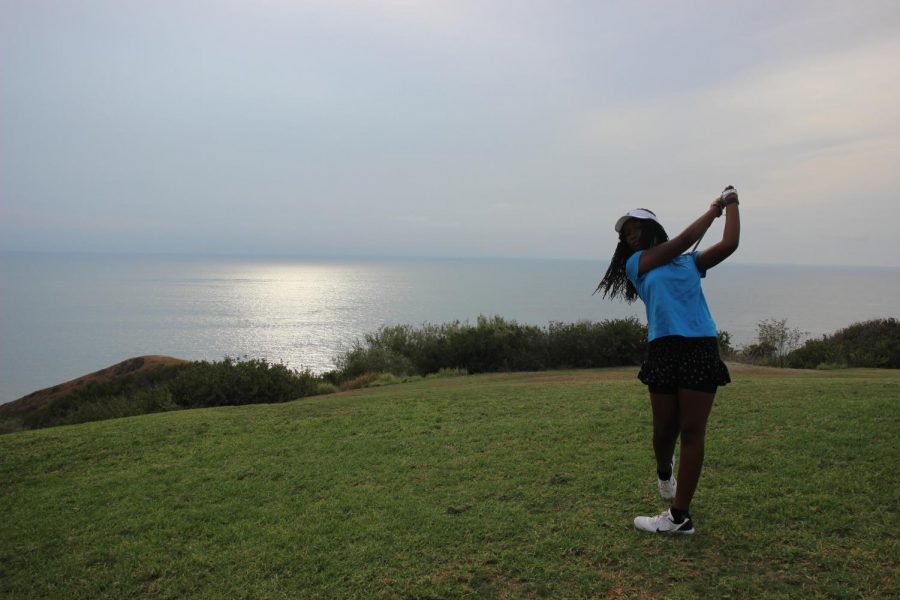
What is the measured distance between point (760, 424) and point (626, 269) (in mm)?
3461

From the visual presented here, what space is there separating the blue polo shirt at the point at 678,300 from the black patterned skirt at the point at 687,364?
6 centimetres

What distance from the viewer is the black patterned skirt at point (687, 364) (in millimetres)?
3650

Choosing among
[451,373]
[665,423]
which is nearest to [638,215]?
[665,423]

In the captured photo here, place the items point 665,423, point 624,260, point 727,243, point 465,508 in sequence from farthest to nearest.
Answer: point 465,508 → point 624,260 → point 665,423 → point 727,243

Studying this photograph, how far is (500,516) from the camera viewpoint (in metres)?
4.42

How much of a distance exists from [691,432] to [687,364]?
44 cm

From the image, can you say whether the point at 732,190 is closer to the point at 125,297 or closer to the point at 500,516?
the point at 500,516

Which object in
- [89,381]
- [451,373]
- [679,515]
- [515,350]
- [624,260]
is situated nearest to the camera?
[679,515]

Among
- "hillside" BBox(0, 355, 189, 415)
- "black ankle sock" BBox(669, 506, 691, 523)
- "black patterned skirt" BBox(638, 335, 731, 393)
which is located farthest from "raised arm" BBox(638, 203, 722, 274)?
"hillside" BBox(0, 355, 189, 415)

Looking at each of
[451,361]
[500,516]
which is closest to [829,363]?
[451,361]

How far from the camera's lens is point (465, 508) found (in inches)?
182

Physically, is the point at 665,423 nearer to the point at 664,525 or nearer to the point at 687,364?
the point at 687,364

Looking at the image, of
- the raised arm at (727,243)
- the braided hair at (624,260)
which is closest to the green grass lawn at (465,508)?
the braided hair at (624,260)

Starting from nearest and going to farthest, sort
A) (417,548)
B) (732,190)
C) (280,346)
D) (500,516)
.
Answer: (732,190), (417,548), (500,516), (280,346)
